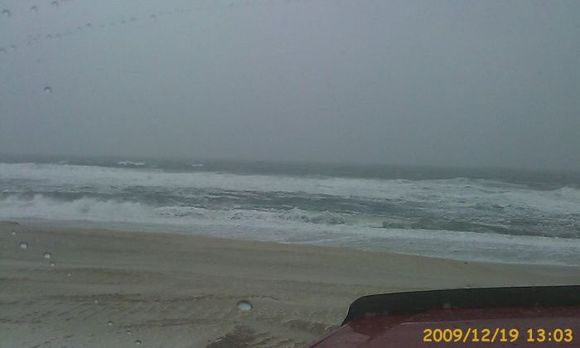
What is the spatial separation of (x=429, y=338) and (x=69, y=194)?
7981 millimetres

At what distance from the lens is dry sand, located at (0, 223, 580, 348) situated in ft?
16.9

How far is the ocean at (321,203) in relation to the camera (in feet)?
25.3

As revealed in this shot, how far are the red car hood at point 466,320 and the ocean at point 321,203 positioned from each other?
4.17 metres

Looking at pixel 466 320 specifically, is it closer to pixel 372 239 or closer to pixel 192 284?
pixel 192 284

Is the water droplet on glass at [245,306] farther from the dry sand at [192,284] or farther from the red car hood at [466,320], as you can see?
the red car hood at [466,320]

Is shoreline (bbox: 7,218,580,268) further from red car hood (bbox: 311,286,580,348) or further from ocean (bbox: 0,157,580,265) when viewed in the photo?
red car hood (bbox: 311,286,580,348)

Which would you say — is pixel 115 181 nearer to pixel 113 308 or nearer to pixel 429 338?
pixel 113 308

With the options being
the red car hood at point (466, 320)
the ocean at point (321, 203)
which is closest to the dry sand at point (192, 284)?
the ocean at point (321, 203)
